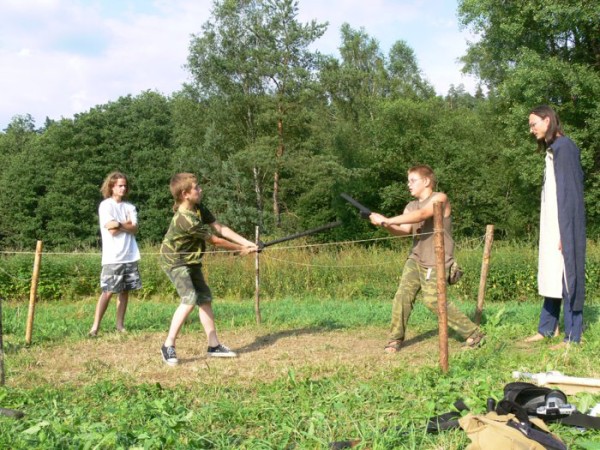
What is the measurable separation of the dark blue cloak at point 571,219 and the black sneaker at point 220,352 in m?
3.35

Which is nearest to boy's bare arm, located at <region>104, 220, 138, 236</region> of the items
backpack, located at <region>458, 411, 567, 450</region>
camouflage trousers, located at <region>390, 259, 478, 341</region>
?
camouflage trousers, located at <region>390, 259, 478, 341</region>

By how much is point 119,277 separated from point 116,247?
0.36 meters

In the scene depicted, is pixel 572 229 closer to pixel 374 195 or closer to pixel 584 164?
pixel 584 164

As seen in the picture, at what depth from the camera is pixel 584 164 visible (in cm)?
2259

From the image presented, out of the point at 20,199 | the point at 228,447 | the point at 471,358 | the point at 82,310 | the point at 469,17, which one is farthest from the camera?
the point at 20,199

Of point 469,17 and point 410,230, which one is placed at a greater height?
point 469,17

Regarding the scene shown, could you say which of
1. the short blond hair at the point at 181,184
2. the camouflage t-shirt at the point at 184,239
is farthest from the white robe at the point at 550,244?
the short blond hair at the point at 181,184

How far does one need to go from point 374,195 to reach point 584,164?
15.6 m

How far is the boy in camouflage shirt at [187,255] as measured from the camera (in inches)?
227

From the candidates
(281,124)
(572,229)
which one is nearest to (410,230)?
(572,229)

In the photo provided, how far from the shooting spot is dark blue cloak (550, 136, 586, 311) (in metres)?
5.66

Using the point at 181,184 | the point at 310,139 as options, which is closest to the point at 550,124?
the point at 181,184

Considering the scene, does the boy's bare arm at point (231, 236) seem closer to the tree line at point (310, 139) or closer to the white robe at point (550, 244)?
the white robe at point (550, 244)

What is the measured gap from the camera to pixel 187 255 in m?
5.86
